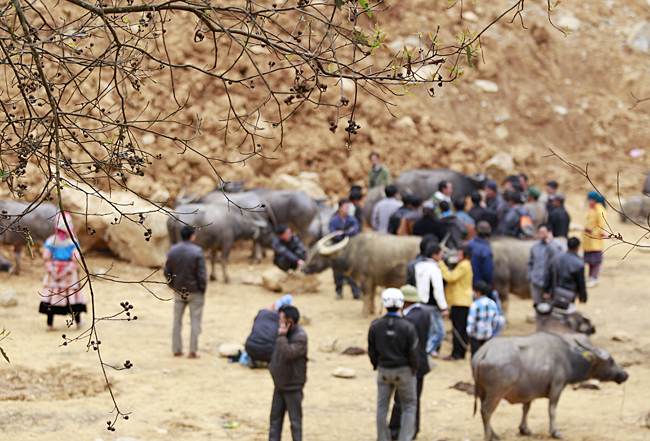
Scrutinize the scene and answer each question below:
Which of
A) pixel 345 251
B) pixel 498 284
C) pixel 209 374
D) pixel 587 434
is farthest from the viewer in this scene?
pixel 345 251

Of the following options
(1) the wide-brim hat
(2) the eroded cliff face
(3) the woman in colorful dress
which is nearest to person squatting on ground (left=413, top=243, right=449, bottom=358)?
(1) the wide-brim hat

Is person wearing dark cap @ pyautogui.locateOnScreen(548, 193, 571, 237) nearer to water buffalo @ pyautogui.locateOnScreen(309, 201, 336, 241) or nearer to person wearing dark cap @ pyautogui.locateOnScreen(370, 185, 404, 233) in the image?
person wearing dark cap @ pyautogui.locateOnScreen(370, 185, 404, 233)

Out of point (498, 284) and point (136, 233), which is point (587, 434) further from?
point (136, 233)

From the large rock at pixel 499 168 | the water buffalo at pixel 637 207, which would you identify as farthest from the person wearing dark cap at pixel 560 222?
the large rock at pixel 499 168

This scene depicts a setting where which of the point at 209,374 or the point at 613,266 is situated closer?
the point at 209,374

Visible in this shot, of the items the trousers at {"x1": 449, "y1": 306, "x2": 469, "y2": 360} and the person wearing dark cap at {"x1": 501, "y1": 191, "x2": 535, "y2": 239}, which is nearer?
the trousers at {"x1": 449, "y1": 306, "x2": 469, "y2": 360}

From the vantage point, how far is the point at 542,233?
9.17m

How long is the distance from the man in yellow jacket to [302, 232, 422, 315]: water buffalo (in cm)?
158

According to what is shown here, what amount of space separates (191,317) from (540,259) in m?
4.90

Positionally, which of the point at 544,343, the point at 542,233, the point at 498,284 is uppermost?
the point at 542,233

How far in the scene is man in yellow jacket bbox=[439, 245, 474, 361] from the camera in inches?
345

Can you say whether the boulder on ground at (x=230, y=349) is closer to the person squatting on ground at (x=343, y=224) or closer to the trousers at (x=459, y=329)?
the trousers at (x=459, y=329)

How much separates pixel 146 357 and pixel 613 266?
10.3 meters

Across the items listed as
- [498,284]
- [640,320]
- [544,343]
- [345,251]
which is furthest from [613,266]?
[544,343]
